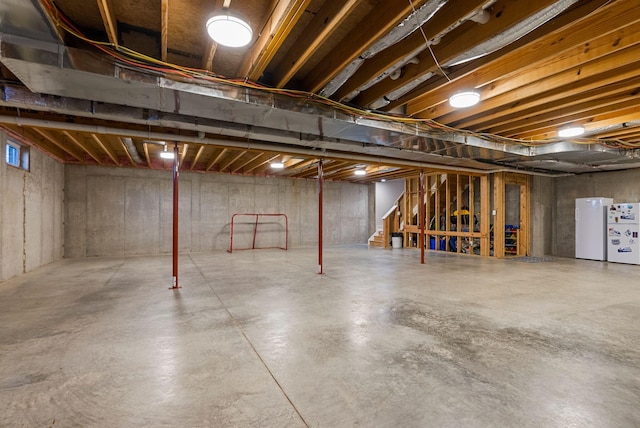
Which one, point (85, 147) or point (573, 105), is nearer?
point (573, 105)

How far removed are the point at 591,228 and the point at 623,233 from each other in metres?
0.62

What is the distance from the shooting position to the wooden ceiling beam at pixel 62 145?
5035mm

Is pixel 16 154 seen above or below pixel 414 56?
below

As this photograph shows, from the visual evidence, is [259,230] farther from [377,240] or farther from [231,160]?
[377,240]

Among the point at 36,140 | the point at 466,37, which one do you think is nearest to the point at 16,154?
the point at 36,140

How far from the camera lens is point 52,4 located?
6.93 ft

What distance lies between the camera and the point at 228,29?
82.7 inches

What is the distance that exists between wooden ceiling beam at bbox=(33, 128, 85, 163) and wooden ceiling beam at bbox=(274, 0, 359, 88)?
441cm

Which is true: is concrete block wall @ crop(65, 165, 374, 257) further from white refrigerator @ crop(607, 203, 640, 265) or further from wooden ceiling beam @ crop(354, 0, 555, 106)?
wooden ceiling beam @ crop(354, 0, 555, 106)

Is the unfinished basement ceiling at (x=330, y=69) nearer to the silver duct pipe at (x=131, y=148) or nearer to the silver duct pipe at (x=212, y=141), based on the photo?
the silver duct pipe at (x=212, y=141)

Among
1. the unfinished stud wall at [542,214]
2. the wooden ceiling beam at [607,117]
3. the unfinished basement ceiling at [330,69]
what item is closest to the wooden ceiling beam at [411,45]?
the unfinished basement ceiling at [330,69]

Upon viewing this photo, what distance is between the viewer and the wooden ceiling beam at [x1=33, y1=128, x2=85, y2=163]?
5035 mm

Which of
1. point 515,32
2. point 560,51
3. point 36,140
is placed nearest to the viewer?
point 515,32

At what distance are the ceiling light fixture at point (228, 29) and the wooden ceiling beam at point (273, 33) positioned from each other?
9.2 inches
